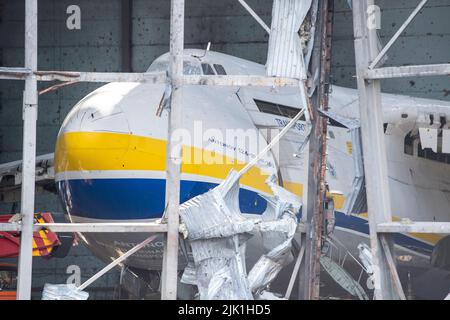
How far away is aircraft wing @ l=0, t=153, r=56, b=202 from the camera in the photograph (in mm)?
15914

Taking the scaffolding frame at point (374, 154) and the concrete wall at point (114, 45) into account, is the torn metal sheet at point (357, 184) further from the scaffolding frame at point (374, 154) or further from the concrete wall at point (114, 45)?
the concrete wall at point (114, 45)

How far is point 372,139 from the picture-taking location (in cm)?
1103

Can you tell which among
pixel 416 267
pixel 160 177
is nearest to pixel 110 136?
pixel 160 177

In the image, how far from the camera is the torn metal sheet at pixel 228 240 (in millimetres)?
11523

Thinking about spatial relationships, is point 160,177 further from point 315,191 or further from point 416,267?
point 416,267

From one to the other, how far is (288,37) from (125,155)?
231cm

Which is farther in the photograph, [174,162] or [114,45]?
[114,45]

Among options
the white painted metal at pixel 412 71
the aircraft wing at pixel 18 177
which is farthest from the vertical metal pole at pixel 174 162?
the aircraft wing at pixel 18 177

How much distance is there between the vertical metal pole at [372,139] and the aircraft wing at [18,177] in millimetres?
6230

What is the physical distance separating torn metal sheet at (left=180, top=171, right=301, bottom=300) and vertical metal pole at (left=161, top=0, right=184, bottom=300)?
28 centimetres

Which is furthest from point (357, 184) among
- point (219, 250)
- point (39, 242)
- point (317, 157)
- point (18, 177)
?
point (18, 177)

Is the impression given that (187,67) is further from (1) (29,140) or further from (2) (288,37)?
(1) (29,140)

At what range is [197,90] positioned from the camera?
13180mm
